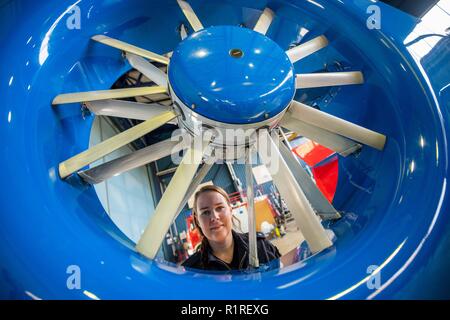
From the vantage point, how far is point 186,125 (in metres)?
1.34

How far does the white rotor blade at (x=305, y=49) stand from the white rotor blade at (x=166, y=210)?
1.01 m

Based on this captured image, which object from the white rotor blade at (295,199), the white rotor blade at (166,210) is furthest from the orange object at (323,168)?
the white rotor blade at (166,210)

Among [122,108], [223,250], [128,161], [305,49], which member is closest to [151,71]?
[122,108]

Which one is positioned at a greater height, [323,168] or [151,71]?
[151,71]

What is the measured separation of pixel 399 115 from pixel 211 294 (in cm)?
138

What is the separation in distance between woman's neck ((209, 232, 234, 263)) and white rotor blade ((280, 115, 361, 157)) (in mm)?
1328

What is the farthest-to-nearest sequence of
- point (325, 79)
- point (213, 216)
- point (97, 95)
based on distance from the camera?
point (213, 216), point (325, 79), point (97, 95)

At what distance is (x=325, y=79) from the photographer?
5.26 ft

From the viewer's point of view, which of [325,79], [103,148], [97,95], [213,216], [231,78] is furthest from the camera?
[213,216]

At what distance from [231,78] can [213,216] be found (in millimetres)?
1540

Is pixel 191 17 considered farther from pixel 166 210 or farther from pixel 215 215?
pixel 215 215

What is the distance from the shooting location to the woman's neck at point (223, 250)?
235 centimetres

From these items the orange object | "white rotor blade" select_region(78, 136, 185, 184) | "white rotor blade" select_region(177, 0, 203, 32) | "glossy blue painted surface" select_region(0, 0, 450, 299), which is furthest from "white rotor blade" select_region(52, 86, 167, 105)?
the orange object

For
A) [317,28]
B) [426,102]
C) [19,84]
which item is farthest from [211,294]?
[317,28]
